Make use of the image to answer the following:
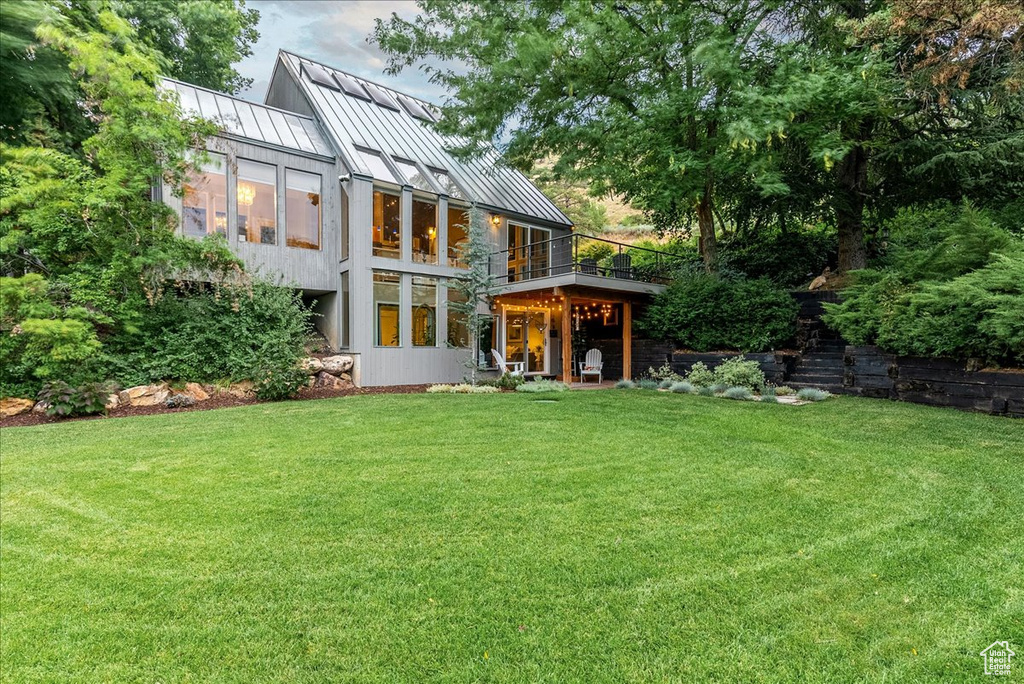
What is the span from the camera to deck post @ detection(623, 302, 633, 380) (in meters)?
11.8

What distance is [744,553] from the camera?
260cm

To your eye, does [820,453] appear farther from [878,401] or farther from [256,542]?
[256,542]

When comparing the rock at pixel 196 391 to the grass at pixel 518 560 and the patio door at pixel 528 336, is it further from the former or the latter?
the patio door at pixel 528 336

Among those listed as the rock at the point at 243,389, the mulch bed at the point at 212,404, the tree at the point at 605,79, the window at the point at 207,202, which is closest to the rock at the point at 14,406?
the mulch bed at the point at 212,404

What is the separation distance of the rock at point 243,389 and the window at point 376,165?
231 inches

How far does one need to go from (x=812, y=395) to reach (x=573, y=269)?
18.4ft

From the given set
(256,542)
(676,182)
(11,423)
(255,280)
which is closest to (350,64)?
(255,280)

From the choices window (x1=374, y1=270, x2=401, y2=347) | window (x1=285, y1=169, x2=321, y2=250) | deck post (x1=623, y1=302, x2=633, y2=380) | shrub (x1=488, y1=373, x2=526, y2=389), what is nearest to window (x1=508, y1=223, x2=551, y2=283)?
deck post (x1=623, y1=302, x2=633, y2=380)

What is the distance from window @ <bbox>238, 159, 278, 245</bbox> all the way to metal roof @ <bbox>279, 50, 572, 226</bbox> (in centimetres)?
197

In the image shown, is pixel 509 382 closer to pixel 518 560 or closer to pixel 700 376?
pixel 700 376

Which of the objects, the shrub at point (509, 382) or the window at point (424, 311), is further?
the window at point (424, 311)

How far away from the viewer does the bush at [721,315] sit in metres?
9.89

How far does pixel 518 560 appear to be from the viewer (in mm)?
2592

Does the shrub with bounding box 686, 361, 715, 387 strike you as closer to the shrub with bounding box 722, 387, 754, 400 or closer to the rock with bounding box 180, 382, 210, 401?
the shrub with bounding box 722, 387, 754, 400
